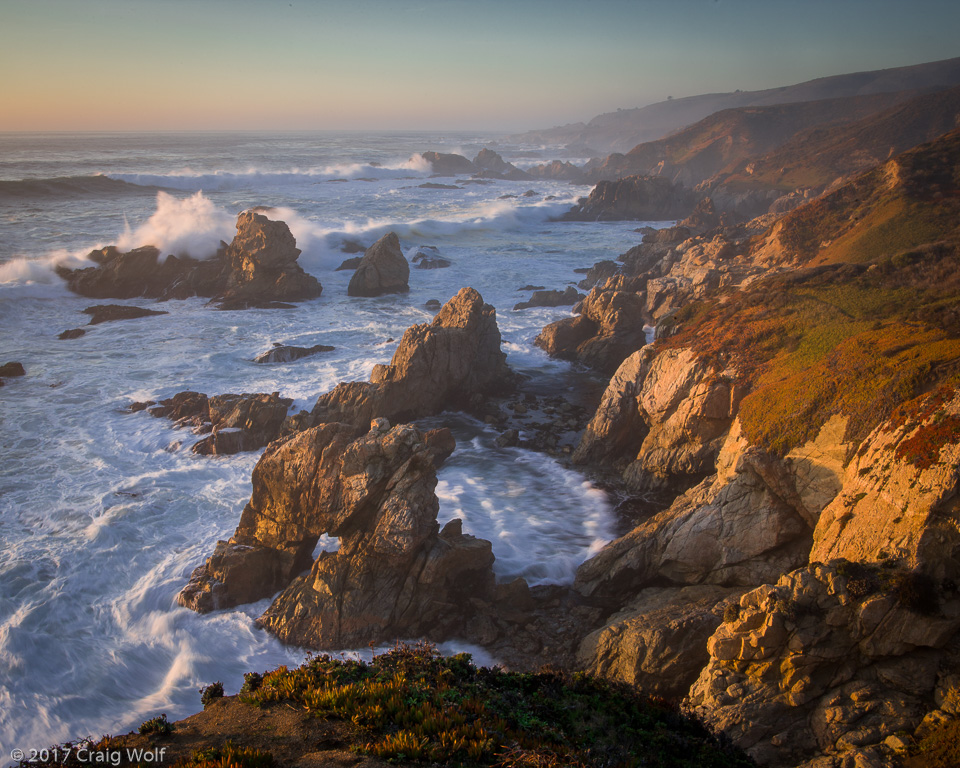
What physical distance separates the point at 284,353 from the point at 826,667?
28897 millimetres

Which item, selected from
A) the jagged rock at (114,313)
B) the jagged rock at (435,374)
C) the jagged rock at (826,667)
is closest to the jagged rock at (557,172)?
the jagged rock at (114,313)

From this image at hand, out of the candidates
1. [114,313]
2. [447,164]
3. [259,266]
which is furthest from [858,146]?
[114,313]

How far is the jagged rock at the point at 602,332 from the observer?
101 feet

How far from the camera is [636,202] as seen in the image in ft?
269

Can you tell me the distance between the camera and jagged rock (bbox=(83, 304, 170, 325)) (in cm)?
3741

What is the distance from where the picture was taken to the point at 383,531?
1435 centimetres

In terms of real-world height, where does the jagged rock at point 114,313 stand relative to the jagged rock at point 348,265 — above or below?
below

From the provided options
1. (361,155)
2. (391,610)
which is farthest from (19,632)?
(361,155)

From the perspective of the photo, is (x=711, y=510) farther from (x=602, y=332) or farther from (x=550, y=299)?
(x=550, y=299)

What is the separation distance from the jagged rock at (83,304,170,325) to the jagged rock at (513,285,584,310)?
26.0 metres

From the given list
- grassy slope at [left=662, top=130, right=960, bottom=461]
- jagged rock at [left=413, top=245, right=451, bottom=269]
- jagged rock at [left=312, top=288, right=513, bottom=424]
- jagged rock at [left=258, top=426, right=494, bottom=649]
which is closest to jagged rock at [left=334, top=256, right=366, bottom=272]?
jagged rock at [left=413, top=245, right=451, bottom=269]

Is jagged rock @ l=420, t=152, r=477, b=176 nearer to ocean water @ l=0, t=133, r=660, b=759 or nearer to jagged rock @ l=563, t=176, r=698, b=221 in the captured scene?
jagged rock @ l=563, t=176, r=698, b=221

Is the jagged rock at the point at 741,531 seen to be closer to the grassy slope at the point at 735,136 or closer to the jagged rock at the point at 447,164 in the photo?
the grassy slope at the point at 735,136

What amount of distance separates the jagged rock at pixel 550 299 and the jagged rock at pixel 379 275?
10.4 m
